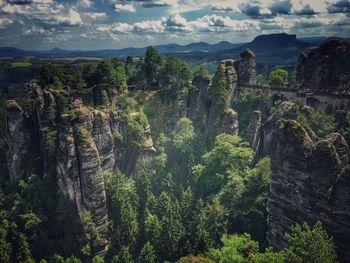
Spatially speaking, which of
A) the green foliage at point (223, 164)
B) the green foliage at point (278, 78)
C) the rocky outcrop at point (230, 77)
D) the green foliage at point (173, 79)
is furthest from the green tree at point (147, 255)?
the green foliage at point (278, 78)

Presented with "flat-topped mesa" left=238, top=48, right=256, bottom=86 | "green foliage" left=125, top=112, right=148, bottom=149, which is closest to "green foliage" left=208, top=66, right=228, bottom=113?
"flat-topped mesa" left=238, top=48, right=256, bottom=86

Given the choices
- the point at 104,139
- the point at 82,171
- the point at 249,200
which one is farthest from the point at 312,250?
the point at 104,139

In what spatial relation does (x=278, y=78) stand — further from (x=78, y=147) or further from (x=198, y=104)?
(x=78, y=147)

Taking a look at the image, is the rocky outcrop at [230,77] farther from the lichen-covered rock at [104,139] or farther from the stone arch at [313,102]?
the lichen-covered rock at [104,139]

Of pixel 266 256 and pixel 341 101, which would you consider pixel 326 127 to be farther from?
pixel 266 256

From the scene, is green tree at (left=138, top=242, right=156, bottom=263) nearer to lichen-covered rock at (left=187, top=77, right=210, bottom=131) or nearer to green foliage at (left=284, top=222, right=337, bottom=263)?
green foliage at (left=284, top=222, right=337, bottom=263)

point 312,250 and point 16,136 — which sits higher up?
point 16,136
